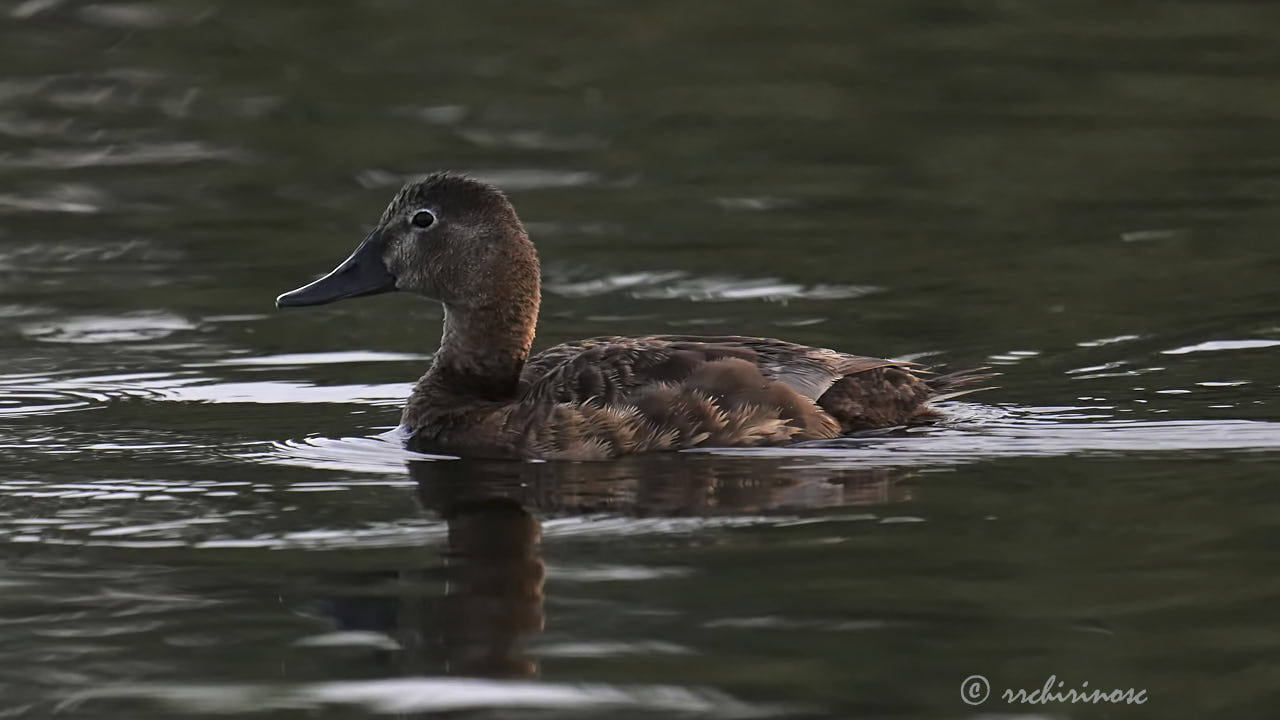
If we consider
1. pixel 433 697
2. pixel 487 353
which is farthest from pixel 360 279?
pixel 433 697

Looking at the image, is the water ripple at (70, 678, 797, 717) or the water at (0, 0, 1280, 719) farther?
the water at (0, 0, 1280, 719)

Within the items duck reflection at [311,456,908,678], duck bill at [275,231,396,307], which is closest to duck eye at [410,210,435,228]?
duck bill at [275,231,396,307]

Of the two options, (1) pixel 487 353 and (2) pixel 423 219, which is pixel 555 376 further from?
(2) pixel 423 219

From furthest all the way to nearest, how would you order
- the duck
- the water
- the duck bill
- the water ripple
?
the duck bill → the duck → the water → the water ripple

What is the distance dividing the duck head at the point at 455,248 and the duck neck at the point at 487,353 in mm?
53

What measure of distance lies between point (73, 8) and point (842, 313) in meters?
10.2

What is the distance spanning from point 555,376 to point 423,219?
89 cm

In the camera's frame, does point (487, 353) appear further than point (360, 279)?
No

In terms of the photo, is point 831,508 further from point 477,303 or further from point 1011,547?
point 477,303

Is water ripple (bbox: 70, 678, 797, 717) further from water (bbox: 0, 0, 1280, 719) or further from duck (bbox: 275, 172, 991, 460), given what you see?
duck (bbox: 275, 172, 991, 460)

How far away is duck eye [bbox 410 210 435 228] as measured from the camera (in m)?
8.51

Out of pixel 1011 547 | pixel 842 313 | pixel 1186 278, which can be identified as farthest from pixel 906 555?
pixel 1186 278

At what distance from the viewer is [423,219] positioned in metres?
8.52

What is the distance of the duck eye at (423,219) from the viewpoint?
851cm
